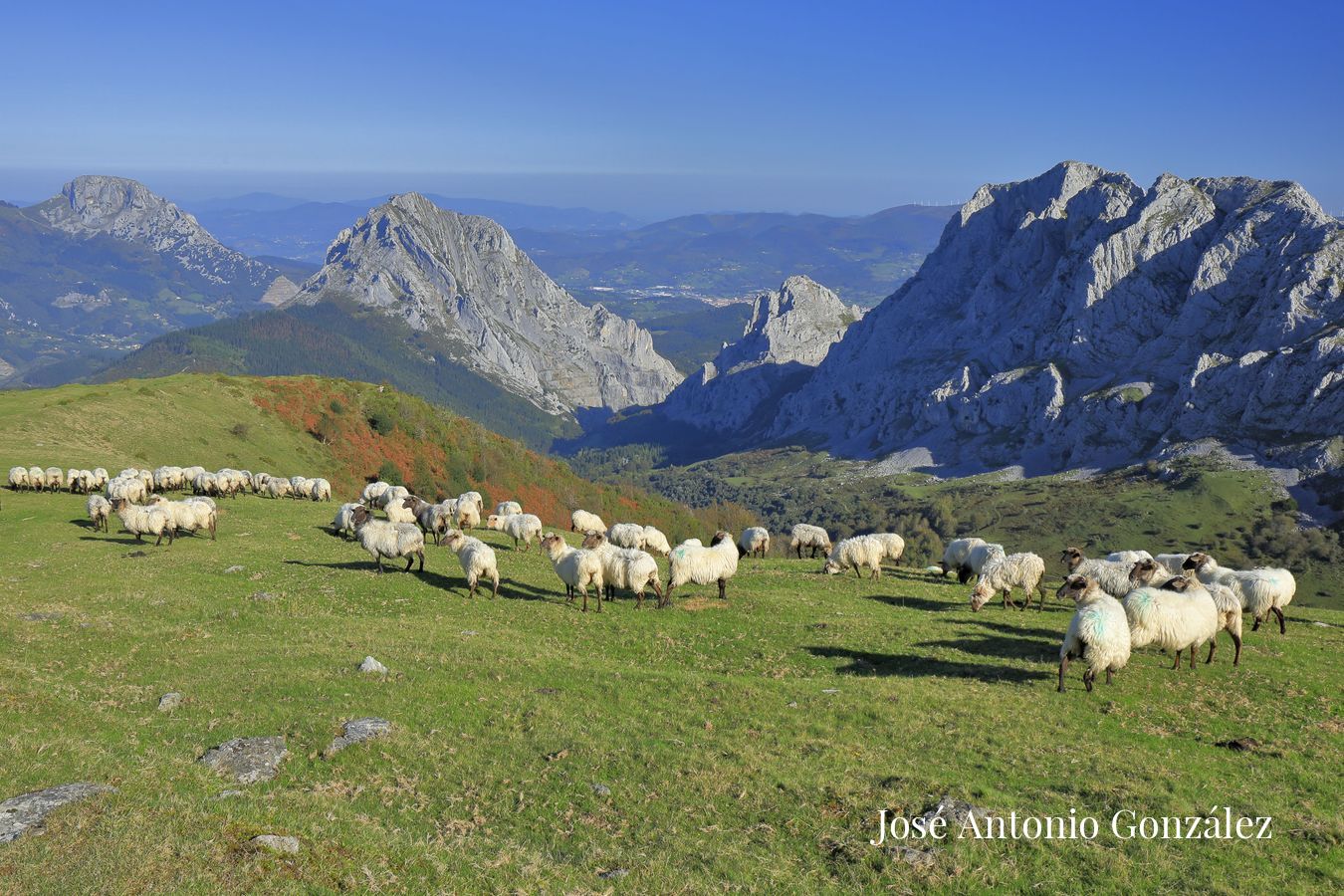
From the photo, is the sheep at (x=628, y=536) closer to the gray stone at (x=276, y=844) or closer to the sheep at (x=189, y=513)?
the sheep at (x=189, y=513)

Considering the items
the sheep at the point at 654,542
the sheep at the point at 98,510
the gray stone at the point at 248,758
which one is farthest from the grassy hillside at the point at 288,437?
the gray stone at the point at 248,758

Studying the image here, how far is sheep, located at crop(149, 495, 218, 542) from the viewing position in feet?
146

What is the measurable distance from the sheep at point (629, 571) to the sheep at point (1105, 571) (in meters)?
18.4

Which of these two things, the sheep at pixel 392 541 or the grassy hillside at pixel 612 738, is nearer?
the grassy hillside at pixel 612 738

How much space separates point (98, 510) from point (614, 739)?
142 feet

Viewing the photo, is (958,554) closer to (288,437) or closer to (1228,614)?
(1228,614)

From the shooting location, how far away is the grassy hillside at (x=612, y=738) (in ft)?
45.8

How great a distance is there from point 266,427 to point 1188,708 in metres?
93.5

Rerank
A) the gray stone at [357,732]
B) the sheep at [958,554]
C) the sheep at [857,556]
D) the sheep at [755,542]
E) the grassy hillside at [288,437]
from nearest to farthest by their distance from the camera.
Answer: the gray stone at [357,732]
the sheep at [857,556]
the sheep at [958,554]
the sheep at [755,542]
the grassy hillside at [288,437]

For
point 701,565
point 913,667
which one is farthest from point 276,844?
point 701,565

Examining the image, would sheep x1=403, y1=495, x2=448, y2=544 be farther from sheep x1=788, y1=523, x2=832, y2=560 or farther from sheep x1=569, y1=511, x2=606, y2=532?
sheep x1=788, y1=523, x2=832, y2=560

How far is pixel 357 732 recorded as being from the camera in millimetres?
19375

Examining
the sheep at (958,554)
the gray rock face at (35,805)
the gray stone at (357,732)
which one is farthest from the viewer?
the sheep at (958,554)

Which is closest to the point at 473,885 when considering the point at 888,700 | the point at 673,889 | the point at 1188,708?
the point at 673,889
